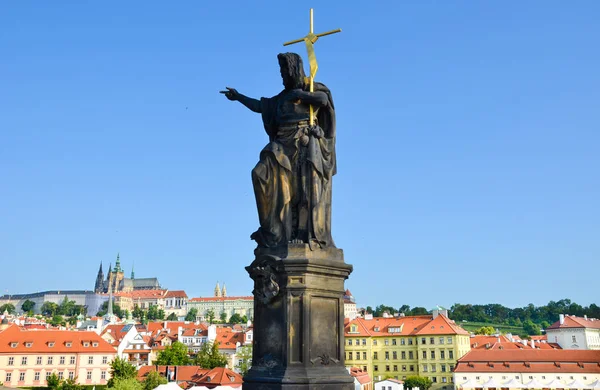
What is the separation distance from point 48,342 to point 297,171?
2187 inches

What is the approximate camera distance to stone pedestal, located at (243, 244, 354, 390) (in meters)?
5.77

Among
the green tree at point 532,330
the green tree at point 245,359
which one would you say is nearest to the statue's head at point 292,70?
the green tree at point 245,359

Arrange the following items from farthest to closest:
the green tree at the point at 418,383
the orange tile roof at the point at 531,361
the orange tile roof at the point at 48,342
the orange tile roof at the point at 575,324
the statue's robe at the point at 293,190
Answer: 1. the orange tile roof at the point at 575,324
2. the green tree at the point at 418,383
3. the orange tile roof at the point at 48,342
4. the orange tile roof at the point at 531,361
5. the statue's robe at the point at 293,190

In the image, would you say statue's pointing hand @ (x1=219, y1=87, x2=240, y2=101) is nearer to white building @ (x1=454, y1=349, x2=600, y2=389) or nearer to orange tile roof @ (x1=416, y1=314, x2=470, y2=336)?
white building @ (x1=454, y1=349, x2=600, y2=389)

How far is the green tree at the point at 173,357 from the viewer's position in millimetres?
58562

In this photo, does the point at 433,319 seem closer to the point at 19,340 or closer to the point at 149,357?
the point at 149,357

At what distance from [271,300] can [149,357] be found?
7613cm

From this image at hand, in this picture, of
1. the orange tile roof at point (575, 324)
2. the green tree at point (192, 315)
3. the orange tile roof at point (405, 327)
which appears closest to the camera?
the orange tile roof at point (405, 327)

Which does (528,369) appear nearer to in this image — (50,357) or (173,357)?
(173,357)

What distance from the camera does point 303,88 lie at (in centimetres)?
684

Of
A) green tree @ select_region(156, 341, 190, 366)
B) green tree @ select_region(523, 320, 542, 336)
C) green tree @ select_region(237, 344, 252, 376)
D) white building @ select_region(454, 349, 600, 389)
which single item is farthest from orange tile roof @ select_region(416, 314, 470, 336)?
green tree @ select_region(523, 320, 542, 336)

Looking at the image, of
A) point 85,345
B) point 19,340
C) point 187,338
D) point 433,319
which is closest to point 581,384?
point 433,319

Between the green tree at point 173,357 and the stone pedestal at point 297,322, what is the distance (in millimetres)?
56054

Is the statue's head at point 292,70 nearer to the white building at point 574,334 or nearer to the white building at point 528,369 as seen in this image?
the white building at point 528,369
